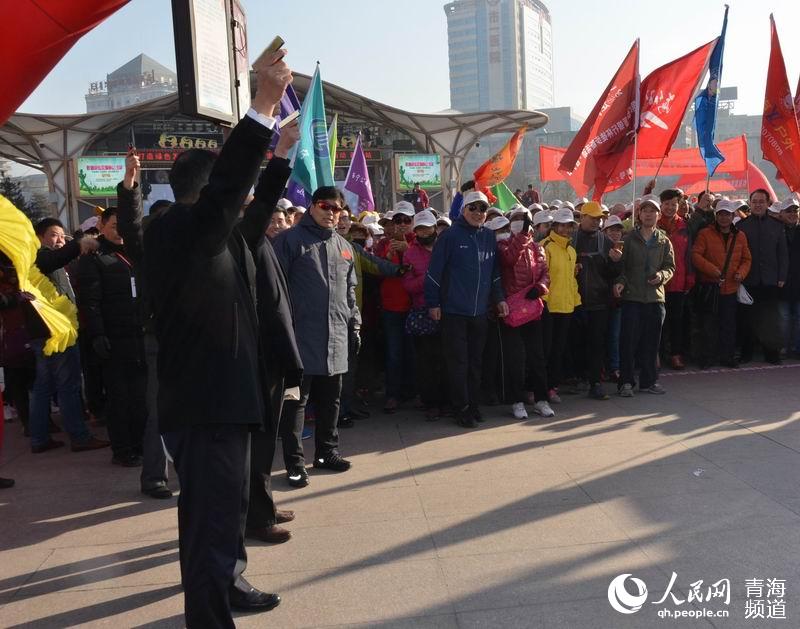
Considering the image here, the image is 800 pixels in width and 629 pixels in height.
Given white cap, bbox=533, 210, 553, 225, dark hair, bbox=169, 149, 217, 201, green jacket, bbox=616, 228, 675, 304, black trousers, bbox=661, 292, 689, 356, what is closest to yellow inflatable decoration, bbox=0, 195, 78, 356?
dark hair, bbox=169, 149, 217, 201

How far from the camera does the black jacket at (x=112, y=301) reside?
5.90m

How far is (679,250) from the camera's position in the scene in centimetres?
871

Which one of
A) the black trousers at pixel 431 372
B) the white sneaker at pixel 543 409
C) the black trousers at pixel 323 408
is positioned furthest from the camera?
the black trousers at pixel 431 372

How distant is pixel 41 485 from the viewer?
556cm

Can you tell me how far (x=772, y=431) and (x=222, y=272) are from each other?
4898 mm

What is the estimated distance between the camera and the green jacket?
25.0ft

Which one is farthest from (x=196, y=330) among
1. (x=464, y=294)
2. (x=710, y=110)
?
(x=710, y=110)

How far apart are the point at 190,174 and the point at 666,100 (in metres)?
7.77

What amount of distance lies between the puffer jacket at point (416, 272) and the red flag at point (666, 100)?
3.71 meters

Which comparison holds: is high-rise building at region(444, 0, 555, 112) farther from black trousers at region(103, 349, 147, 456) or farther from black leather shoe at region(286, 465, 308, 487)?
black leather shoe at region(286, 465, 308, 487)

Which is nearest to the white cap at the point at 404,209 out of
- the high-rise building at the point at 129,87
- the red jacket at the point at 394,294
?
the red jacket at the point at 394,294

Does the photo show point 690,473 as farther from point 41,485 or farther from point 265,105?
point 41,485

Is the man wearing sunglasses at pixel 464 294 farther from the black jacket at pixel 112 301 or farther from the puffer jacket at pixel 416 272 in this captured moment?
the black jacket at pixel 112 301

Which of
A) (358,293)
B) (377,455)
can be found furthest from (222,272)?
(358,293)
